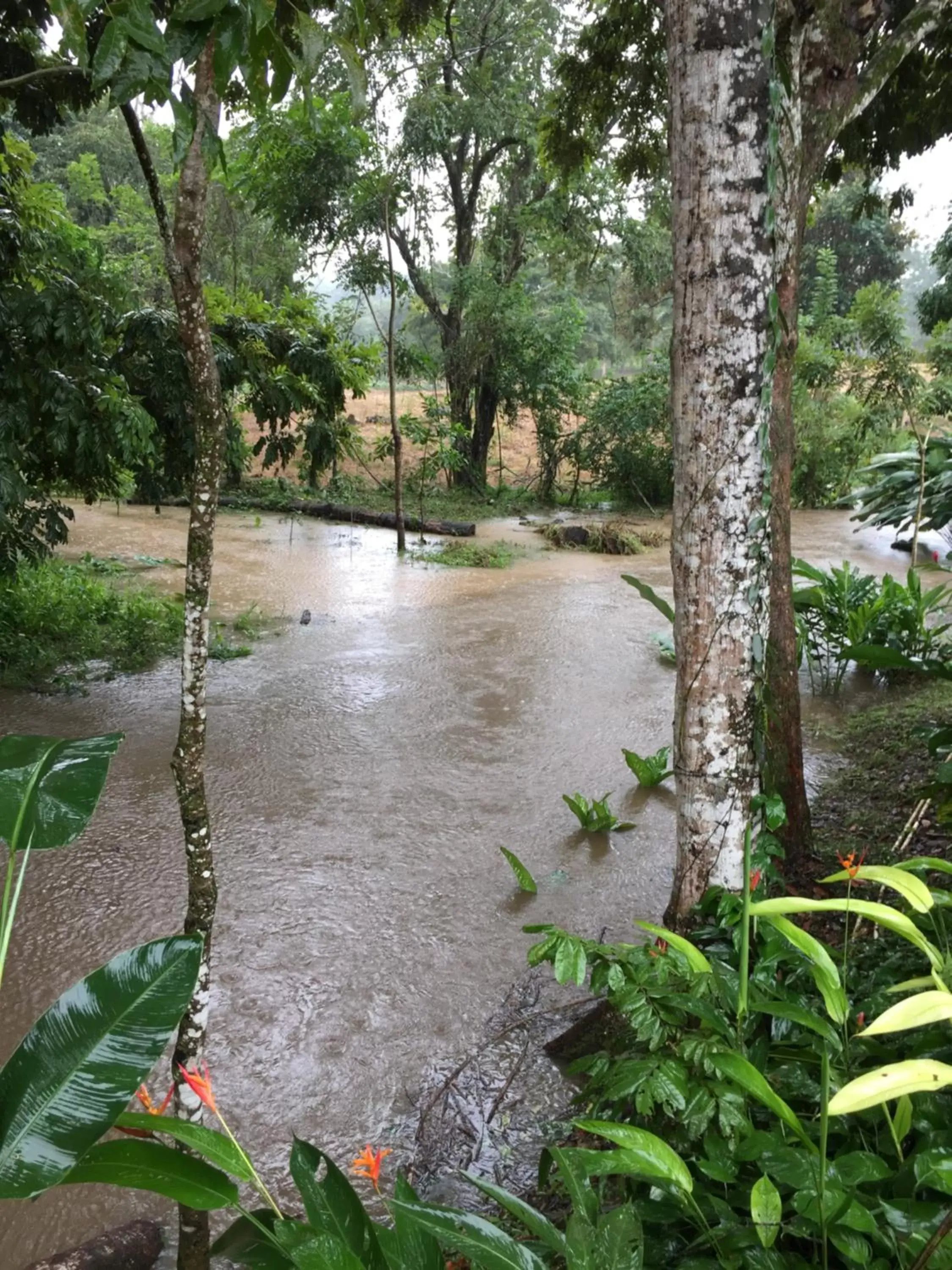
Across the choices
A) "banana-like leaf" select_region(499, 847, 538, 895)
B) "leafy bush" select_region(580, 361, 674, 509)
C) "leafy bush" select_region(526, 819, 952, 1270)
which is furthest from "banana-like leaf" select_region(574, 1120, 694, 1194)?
"leafy bush" select_region(580, 361, 674, 509)

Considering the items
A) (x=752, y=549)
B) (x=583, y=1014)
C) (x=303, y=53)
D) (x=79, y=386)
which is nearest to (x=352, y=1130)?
(x=583, y=1014)

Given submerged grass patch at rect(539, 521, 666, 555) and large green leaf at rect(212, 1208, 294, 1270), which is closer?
large green leaf at rect(212, 1208, 294, 1270)

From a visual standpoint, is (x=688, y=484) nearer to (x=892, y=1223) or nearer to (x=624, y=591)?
(x=892, y=1223)

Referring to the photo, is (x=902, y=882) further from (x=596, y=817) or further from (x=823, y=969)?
(x=596, y=817)

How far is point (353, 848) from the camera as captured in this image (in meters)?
3.55

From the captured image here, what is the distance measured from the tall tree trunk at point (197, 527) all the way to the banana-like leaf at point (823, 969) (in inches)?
40.6

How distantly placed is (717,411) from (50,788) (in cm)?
170

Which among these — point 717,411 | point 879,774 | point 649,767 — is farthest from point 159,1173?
point 879,774

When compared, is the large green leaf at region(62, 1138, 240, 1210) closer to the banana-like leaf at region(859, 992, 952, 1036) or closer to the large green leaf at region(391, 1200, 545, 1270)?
the large green leaf at region(391, 1200, 545, 1270)

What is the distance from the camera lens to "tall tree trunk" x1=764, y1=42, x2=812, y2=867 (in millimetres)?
2381

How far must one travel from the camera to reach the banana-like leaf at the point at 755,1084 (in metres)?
1.27

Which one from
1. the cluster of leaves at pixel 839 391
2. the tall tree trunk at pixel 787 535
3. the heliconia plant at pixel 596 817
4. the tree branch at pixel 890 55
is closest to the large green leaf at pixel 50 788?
the tall tree trunk at pixel 787 535

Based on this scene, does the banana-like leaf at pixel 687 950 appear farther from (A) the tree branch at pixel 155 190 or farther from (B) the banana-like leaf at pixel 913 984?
(A) the tree branch at pixel 155 190

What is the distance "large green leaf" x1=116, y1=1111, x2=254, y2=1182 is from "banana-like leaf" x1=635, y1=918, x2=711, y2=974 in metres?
0.89
